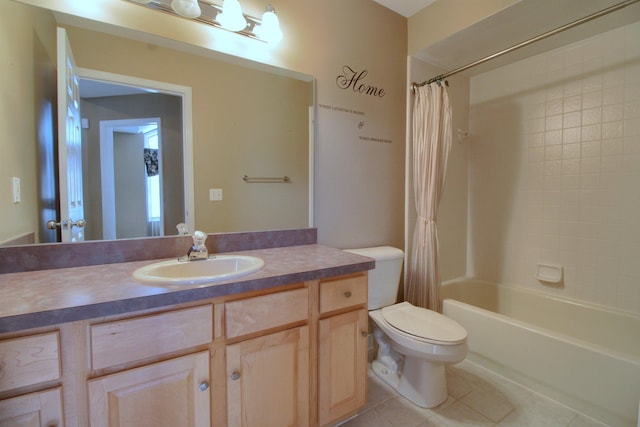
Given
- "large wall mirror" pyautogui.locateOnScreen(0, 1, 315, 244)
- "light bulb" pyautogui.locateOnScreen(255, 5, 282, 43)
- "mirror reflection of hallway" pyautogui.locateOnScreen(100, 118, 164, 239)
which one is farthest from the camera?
"light bulb" pyautogui.locateOnScreen(255, 5, 282, 43)

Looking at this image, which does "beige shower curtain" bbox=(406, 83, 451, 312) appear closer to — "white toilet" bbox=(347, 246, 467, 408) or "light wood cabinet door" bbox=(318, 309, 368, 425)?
"white toilet" bbox=(347, 246, 467, 408)

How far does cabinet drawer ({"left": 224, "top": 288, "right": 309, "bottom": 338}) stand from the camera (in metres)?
0.98

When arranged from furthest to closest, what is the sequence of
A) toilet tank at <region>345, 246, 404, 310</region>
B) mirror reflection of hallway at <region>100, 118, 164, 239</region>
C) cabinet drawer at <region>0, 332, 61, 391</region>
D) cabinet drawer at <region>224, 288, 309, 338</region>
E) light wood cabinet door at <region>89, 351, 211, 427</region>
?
toilet tank at <region>345, 246, 404, 310</region> < mirror reflection of hallway at <region>100, 118, 164, 239</region> < cabinet drawer at <region>224, 288, 309, 338</region> < light wood cabinet door at <region>89, 351, 211, 427</region> < cabinet drawer at <region>0, 332, 61, 391</region>

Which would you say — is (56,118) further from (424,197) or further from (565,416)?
(565,416)

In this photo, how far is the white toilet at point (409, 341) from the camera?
141cm

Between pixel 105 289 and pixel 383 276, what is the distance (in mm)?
1460

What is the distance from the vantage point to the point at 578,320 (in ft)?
6.49

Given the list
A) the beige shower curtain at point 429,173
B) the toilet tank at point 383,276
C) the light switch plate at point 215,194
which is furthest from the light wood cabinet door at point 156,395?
the beige shower curtain at point 429,173

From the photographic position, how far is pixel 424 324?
1.57 m

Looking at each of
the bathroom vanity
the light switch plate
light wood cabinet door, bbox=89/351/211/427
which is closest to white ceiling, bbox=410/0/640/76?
the bathroom vanity

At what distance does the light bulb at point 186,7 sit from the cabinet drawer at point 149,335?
4.31 feet

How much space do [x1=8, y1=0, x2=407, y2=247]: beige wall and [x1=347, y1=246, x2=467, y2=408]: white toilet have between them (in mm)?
302

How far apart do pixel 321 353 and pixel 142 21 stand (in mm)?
1677

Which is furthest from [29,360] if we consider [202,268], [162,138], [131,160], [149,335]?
[162,138]
